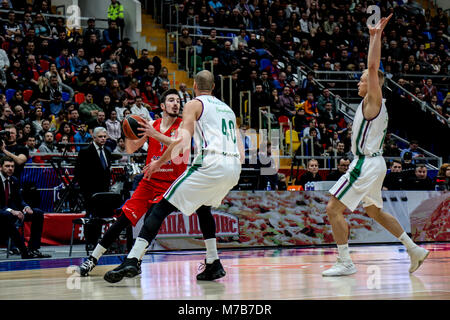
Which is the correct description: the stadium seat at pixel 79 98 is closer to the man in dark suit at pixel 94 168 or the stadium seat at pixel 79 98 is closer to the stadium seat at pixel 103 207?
the man in dark suit at pixel 94 168

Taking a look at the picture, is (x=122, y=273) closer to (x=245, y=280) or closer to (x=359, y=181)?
(x=245, y=280)

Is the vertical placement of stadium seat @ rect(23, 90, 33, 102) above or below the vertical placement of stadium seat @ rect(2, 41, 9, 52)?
below

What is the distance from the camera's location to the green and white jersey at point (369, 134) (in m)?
6.34

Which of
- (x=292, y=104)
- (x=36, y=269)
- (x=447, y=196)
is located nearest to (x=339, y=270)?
(x=36, y=269)

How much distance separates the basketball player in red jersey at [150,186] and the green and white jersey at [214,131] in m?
0.68

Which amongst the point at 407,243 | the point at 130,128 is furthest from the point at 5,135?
the point at 407,243

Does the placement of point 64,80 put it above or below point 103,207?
above

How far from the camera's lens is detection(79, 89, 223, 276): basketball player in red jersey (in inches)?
260

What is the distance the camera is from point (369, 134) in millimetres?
6344

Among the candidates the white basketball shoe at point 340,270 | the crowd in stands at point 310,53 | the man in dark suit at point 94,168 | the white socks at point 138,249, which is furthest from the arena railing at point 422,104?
the white socks at point 138,249

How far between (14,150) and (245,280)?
643 centimetres

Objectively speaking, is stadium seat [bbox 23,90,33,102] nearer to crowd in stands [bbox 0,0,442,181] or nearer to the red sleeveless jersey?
crowd in stands [bbox 0,0,442,181]

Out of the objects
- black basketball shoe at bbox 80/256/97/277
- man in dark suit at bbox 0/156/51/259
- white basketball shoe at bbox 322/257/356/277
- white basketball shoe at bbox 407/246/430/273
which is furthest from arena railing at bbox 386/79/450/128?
black basketball shoe at bbox 80/256/97/277

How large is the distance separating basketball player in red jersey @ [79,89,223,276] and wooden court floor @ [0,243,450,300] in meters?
0.38
